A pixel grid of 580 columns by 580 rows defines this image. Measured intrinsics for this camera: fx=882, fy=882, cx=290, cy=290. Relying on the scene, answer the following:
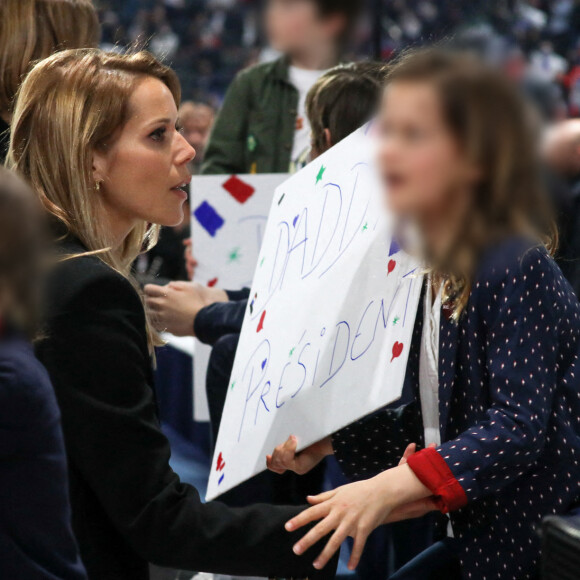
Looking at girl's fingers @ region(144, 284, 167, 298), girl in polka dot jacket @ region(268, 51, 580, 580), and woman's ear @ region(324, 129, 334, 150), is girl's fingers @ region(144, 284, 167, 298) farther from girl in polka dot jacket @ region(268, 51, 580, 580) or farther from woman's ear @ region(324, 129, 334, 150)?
girl in polka dot jacket @ region(268, 51, 580, 580)

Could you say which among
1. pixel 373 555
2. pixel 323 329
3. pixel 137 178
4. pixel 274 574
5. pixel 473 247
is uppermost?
pixel 473 247

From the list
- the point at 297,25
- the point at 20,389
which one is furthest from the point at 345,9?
the point at 20,389

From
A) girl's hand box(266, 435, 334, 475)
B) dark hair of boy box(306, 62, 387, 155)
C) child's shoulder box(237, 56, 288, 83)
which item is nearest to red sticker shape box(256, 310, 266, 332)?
girl's hand box(266, 435, 334, 475)

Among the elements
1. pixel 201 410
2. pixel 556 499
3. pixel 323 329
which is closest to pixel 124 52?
pixel 323 329

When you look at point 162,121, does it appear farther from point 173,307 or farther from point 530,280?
point 173,307

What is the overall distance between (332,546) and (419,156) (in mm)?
652

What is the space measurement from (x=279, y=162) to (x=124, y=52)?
1.41 m

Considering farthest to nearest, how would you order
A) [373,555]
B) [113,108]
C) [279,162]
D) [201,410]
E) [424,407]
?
[279,162]
[201,410]
[373,555]
[424,407]
[113,108]

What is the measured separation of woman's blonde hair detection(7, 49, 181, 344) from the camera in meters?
1.07

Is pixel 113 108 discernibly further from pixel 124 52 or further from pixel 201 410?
pixel 201 410

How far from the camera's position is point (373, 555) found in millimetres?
1956

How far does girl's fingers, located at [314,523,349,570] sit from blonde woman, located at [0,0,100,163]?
1.08 metres

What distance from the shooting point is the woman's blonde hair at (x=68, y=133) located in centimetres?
107

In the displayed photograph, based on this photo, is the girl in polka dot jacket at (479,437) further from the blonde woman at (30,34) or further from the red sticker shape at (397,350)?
the blonde woman at (30,34)
